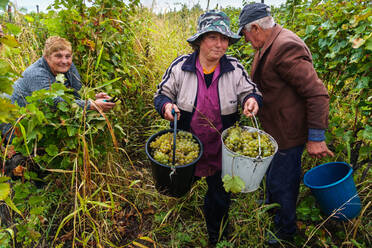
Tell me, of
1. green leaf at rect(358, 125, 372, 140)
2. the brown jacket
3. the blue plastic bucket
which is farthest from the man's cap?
the blue plastic bucket

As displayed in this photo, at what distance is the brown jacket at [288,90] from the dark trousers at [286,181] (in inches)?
3.7

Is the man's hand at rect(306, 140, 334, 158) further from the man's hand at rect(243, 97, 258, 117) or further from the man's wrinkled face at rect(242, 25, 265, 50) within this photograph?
the man's wrinkled face at rect(242, 25, 265, 50)

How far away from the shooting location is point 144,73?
3471 mm

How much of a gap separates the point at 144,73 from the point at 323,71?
230 centimetres

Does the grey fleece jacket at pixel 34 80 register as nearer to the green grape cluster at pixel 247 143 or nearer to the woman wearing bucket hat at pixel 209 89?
the woman wearing bucket hat at pixel 209 89

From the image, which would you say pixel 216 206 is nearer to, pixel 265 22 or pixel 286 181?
pixel 286 181

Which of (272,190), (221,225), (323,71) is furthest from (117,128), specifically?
(323,71)

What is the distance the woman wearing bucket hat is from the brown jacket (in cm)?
17

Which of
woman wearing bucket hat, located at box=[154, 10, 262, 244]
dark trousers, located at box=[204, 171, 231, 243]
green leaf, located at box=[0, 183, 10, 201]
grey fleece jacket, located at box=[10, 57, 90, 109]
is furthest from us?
grey fleece jacket, located at box=[10, 57, 90, 109]

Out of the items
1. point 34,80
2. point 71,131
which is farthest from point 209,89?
point 34,80

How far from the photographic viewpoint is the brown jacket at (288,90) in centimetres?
166

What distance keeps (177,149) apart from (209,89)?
1.75 ft

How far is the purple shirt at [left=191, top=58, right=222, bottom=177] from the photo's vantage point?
1.77 m

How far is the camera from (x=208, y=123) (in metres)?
1.82
